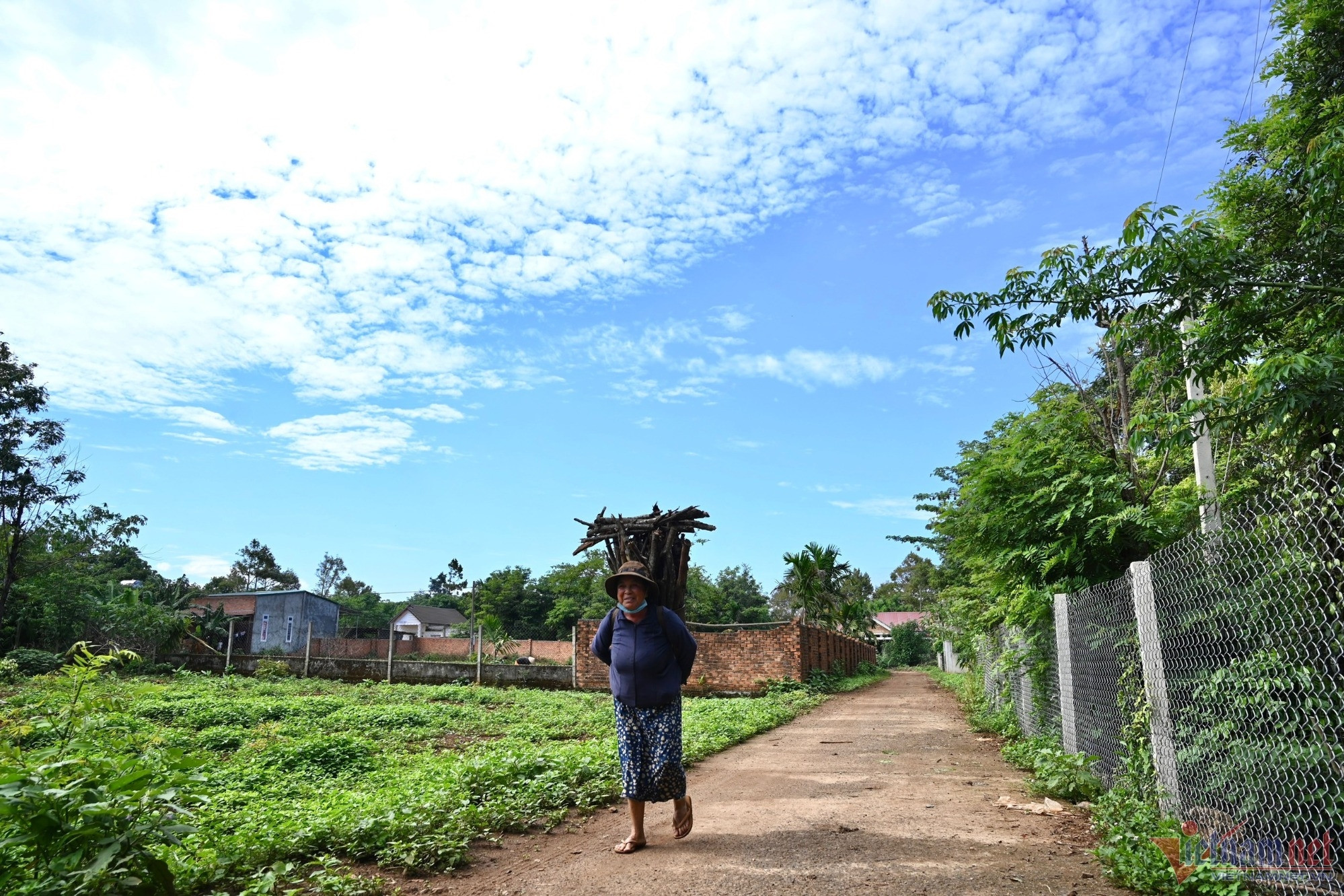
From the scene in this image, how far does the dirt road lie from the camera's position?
3918 millimetres

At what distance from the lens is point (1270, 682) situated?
10.9 feet

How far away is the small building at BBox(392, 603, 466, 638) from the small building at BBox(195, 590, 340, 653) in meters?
20.1

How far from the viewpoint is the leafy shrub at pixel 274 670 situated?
22.6m

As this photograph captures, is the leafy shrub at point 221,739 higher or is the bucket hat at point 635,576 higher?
the bucket hat at point 635,576

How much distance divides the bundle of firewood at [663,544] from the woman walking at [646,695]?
771cm

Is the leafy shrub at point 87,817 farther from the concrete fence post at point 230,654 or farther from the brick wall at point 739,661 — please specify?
the concrete fence post at point 230,654

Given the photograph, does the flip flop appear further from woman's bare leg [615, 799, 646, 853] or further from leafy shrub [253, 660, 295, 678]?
leafy shrub [253, 660, 295, 678]

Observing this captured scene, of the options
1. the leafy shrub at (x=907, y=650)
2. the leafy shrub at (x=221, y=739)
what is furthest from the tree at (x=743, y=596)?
the leafy shrub at (x=221, y=739)

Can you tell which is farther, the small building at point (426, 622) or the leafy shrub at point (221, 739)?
the small building at point (426, 622)

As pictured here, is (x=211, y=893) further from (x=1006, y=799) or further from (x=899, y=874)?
(x=1006, y=799)

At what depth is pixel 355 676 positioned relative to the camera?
22.7 m

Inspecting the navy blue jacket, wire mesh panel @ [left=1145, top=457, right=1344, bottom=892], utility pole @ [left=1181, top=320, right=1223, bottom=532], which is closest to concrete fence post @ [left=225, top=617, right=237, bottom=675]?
the navy blue jacket

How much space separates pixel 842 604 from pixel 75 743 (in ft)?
127

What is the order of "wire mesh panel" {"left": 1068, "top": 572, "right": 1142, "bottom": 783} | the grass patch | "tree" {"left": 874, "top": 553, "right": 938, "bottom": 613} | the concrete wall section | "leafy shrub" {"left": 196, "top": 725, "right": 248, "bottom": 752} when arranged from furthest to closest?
1. "tree" {"left": 874, "top": 553, "right": 938, "bottom": 613}
2. the concrete wall section
3. "leafy shrub" {"left": 196, "top": 725, "right": 248, "bottom": 752}
4. "wire mesh panel" {"left": 1068, "top": 572, "right": 1142, "bottom": 783}
5. the grass patch
